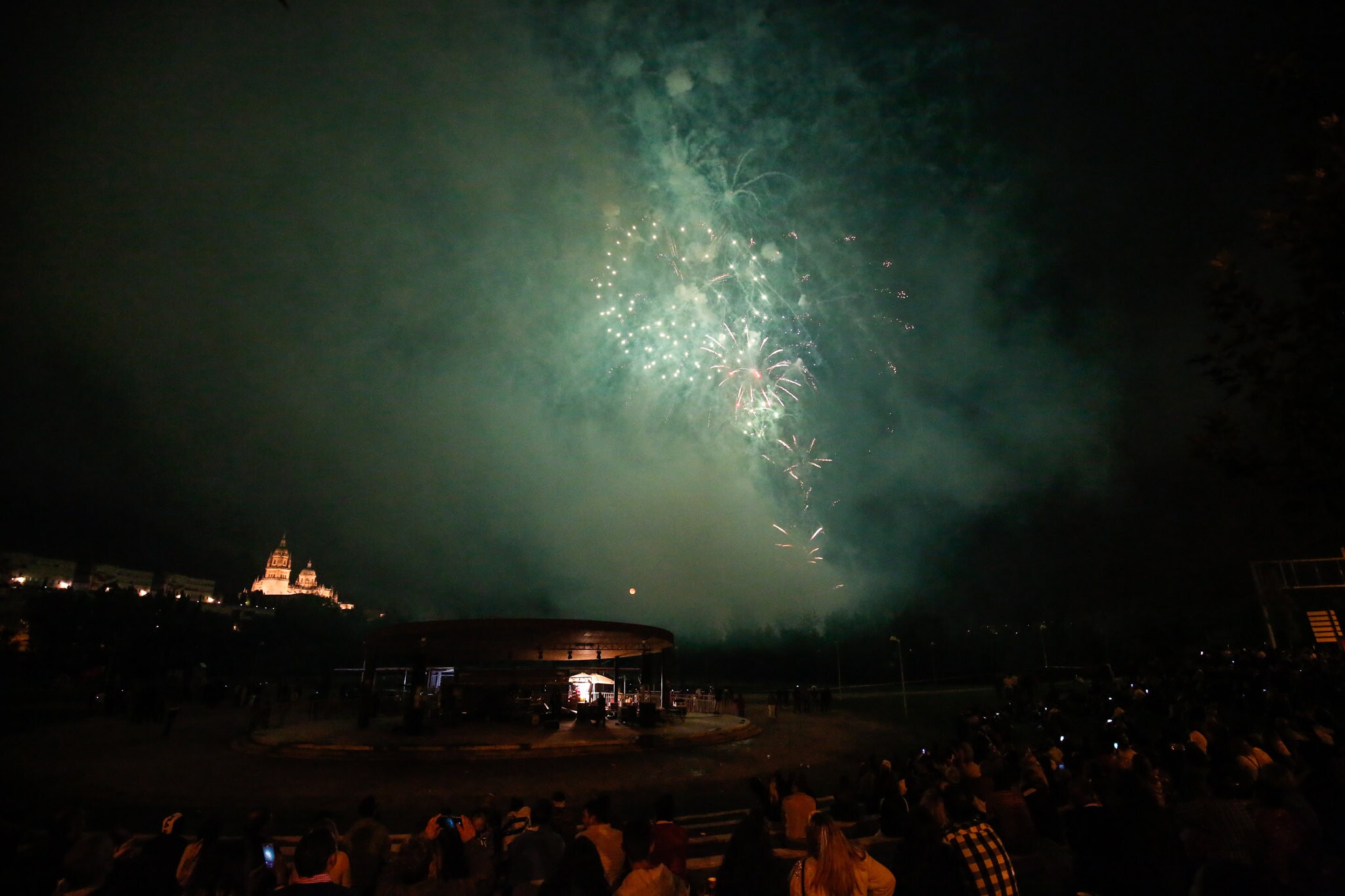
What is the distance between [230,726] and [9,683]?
33320 millimetres

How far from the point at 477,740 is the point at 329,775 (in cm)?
595

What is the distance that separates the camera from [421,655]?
2619 cm

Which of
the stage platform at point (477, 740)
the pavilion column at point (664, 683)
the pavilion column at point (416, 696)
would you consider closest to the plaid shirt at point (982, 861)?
the stage platform at point (477, 740)

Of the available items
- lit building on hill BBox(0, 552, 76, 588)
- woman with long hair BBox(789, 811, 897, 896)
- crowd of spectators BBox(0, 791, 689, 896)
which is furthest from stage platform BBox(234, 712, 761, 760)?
lit building on hill BBox(0, 552, 76, 588)

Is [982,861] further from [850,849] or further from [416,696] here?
[416,696]

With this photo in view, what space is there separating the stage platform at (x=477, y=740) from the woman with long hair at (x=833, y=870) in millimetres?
18589

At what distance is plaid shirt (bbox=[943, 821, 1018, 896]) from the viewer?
3.99 meters

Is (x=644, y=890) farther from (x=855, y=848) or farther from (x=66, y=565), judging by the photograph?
(x=66, y=565)

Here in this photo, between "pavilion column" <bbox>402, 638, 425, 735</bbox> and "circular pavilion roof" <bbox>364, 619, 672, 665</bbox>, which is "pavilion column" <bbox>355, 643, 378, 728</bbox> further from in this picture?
"pavilion column" <bbox>402, 638, 425, 735</bbox>

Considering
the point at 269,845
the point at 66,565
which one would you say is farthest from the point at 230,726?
the point at 66,565

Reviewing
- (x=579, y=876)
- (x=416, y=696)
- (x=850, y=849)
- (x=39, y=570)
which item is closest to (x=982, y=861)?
(x=850, y=849)

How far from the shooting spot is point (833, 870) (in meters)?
3.76

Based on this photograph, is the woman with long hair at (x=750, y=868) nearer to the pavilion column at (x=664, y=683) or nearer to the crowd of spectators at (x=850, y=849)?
the crowd of spectators at (x=850, y=849)

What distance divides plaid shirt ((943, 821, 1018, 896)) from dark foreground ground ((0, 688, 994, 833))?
33.3 feet
